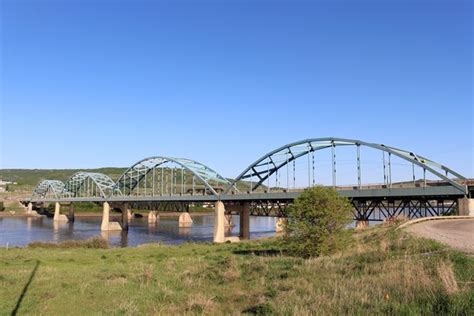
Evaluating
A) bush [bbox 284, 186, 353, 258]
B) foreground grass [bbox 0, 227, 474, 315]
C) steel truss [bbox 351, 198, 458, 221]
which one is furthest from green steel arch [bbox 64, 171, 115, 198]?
foreground grass [bbox 0, 227, 474, 315]

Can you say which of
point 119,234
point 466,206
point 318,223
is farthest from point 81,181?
point 318,223

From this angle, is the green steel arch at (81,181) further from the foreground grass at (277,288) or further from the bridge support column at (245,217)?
the foreground grass at (277,288)

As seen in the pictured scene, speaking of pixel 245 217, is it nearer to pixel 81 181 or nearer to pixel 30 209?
pixel 81 181

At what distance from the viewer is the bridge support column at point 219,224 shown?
247 feet

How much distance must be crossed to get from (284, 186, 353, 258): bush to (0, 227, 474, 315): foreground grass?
8.23ft

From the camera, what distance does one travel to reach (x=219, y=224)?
77.4 m

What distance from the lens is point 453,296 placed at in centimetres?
997

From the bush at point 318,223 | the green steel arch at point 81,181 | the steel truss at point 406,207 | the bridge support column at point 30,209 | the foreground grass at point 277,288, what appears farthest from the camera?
the bridge support column at point 30,209

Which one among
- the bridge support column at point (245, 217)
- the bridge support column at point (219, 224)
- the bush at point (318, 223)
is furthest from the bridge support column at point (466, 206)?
the bridge support column at point (245, 217)

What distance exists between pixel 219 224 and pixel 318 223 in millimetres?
53786

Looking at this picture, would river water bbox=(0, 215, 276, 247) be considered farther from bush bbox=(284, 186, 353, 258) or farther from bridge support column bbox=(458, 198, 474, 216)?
bridge support column bbox=(458, 198, 474, 216)

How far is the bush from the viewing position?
24.2m

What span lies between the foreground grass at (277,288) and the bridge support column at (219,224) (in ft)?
174

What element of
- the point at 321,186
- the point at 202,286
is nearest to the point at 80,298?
the point at 202,286
